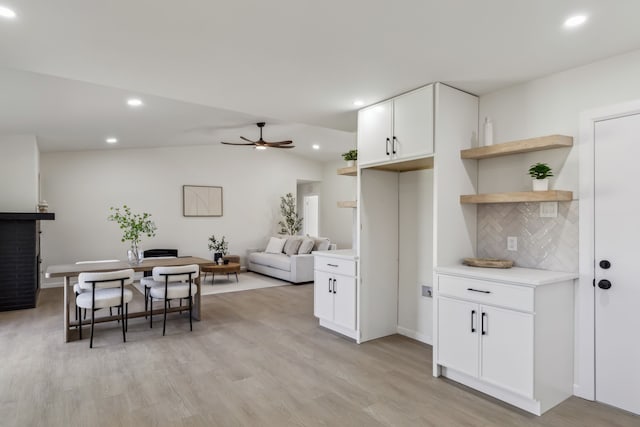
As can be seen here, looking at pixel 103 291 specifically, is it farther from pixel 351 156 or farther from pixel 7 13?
pixel 351 156

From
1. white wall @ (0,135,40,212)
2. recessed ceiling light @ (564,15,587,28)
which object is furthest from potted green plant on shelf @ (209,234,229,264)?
recessed ceiling light @ (564,15,587,28)

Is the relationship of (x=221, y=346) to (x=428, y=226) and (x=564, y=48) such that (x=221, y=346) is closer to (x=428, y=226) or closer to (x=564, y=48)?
(x=428, y=226)

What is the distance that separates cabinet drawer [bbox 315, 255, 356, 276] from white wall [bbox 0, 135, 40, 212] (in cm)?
464

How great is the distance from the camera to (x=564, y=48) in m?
2.47

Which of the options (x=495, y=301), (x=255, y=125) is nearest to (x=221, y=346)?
(x=495, y=301)

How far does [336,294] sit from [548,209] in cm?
222

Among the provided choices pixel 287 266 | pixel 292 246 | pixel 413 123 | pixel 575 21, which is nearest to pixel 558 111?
pixel 575 21

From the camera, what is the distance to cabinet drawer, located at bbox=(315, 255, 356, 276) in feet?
12.9

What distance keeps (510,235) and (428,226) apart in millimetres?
868

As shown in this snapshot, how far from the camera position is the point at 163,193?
27.4ft

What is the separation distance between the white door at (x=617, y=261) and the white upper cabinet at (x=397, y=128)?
1.21 m

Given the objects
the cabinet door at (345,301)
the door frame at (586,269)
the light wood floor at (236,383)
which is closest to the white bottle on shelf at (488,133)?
the door frame at (586,269)

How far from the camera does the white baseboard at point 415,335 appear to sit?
12.6 ft

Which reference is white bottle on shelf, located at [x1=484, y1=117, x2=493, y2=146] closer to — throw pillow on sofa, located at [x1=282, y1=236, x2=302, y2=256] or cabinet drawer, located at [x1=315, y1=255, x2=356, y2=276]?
cabinet drawer, located at [x1=315, y1=255, x2=356, y2=276]
